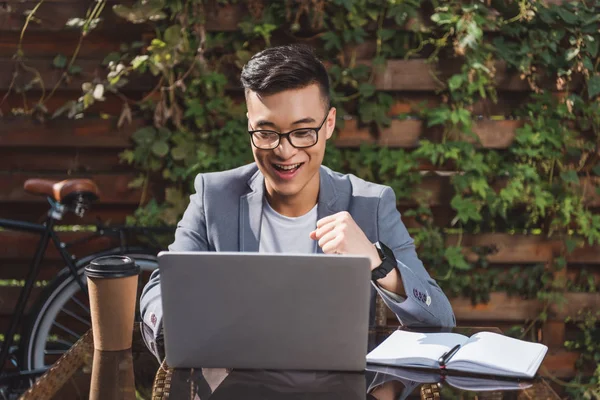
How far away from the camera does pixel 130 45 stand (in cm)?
356

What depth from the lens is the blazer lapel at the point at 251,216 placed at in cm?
228

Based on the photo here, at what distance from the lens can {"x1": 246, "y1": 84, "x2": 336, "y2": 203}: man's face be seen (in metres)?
2.08

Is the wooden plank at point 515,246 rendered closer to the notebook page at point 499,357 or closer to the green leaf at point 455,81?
the green leaf at point 455,81

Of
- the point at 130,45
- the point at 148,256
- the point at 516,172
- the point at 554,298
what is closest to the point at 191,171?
the point at 148,256

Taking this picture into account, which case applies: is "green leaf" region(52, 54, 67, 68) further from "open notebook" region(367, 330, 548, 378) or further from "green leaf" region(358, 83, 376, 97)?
"open notebook" region(367, 330, 548, 378)

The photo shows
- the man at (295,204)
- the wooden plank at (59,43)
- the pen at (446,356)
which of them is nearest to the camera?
the pen at (446,356)

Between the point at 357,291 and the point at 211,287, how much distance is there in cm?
26

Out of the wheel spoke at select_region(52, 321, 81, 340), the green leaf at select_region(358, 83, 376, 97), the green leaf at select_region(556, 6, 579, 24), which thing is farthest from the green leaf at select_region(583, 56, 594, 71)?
the wheel spoke at select_region(52, 321, 81, 340)

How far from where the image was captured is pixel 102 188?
356 centimetres

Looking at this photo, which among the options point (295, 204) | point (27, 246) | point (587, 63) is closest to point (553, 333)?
point (587, 63)

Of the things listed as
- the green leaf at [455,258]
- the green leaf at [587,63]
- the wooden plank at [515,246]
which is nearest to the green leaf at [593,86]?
the green leaf at [587,63]

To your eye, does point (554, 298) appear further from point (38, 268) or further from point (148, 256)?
point (38, 268)

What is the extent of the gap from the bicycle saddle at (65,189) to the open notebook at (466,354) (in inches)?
70.5

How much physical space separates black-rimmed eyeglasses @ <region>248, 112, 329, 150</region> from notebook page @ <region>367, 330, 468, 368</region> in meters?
0.54
